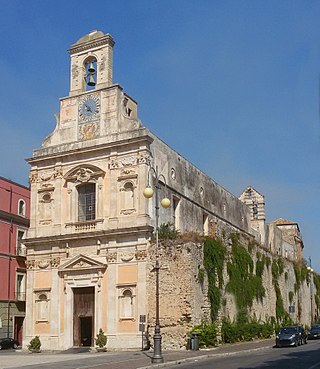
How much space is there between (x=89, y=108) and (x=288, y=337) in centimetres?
1887

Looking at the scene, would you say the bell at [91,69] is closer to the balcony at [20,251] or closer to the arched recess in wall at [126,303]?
the arched recess in wall at [126,303]

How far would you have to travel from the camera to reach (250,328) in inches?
1650

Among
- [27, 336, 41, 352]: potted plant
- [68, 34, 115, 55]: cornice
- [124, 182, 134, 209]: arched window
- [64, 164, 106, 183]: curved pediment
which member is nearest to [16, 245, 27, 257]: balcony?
[64, 164, 106, 183]: curved pediment

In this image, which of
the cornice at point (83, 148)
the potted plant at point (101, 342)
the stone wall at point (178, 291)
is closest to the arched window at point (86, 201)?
the cornice at point (83, 148)

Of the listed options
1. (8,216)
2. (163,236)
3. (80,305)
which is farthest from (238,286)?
(8,216)

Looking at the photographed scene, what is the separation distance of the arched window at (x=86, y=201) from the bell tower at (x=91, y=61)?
21.2 feet

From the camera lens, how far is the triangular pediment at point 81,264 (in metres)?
36.8

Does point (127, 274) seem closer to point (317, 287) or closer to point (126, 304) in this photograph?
point (126, 304)

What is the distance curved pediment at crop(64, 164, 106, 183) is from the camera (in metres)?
38.4

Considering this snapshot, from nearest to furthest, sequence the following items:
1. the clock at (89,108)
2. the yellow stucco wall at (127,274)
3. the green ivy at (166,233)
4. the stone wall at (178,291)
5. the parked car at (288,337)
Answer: the stone wall at (178,291), the yellow stucco wall at (127,274), the parked car at (288,337), the green ivy at (166,233), the clock at (89,108)

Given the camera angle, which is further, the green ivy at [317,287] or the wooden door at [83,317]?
the green ivy at [317,287]

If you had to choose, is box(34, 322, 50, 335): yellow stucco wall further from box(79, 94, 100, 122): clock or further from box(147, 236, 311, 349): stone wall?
box(79, 94, 100, 122): clock

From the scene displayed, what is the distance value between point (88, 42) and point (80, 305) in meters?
17.2

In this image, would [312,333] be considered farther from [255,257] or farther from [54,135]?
[54,135]
